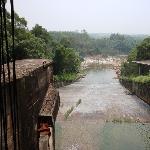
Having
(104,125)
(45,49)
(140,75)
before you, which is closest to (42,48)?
(45,49)

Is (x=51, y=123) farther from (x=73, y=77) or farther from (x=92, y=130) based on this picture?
(x=73, y=77)

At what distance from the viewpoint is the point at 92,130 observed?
58.9 ft

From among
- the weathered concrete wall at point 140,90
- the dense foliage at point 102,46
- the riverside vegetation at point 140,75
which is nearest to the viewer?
the weathered concrete wall at point 140,90

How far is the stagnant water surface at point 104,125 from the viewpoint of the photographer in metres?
15.4

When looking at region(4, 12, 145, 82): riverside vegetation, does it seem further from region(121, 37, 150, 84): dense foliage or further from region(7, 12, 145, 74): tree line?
region(121, 37, 150, 84): dense foliage

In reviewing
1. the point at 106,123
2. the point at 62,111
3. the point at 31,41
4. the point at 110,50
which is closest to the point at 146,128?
the point at 106,123

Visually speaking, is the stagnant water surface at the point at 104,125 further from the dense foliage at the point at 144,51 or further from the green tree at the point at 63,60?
the green tree at the point at 63,60

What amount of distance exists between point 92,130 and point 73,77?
2771 centimetres

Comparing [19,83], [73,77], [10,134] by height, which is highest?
[19,83]

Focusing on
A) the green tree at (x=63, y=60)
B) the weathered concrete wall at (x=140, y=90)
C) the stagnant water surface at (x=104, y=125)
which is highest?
A: the green tree at (x=63, y=60)

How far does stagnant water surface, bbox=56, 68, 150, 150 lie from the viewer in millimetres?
15445

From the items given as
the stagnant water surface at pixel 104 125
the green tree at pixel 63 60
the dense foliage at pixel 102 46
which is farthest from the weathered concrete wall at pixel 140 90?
the dense foliage at pixel 102 46

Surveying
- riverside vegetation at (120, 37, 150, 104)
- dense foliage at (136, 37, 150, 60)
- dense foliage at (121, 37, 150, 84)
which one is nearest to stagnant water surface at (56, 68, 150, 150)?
riverside vegetation at (120, 37, 150, 104)

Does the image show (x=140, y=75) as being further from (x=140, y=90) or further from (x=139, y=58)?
(x=140, y=90)
